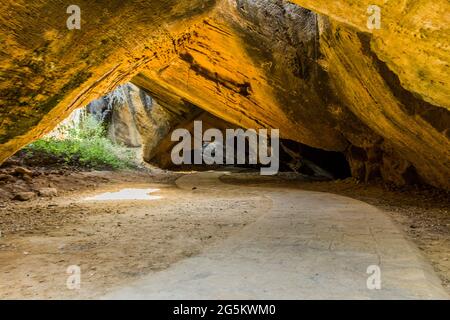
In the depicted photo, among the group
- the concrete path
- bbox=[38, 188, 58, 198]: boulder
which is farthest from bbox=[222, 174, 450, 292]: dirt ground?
bbox=[38, 188, 58, 198]: boulder

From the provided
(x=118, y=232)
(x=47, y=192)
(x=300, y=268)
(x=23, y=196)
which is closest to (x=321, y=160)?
(x=47, y=192)

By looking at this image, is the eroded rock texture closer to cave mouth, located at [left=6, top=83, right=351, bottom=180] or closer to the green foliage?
cave mouth, located at [left=6, top=83, right=351, bottom=180]

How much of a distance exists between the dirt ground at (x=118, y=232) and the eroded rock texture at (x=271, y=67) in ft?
3.80

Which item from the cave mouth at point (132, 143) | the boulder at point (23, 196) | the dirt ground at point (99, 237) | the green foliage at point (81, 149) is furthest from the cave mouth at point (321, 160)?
the boulder at point (23, 196)

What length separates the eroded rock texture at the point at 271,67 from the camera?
3.65 m

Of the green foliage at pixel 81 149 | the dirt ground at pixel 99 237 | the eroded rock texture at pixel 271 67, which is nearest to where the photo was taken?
the dirt ground at pixel 99 237

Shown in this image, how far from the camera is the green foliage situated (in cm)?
1073

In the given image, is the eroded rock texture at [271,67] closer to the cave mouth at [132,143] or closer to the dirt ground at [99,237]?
the dirt ground at [99,237]

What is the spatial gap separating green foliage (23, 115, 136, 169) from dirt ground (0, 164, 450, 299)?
3.05m

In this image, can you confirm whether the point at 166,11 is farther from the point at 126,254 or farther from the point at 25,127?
the point at 126,254

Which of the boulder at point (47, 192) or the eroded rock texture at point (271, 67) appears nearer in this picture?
the eroded rock texture at point (271, 67)

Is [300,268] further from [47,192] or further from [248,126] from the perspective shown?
[248,126]

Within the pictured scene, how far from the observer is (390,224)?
4.20 m
